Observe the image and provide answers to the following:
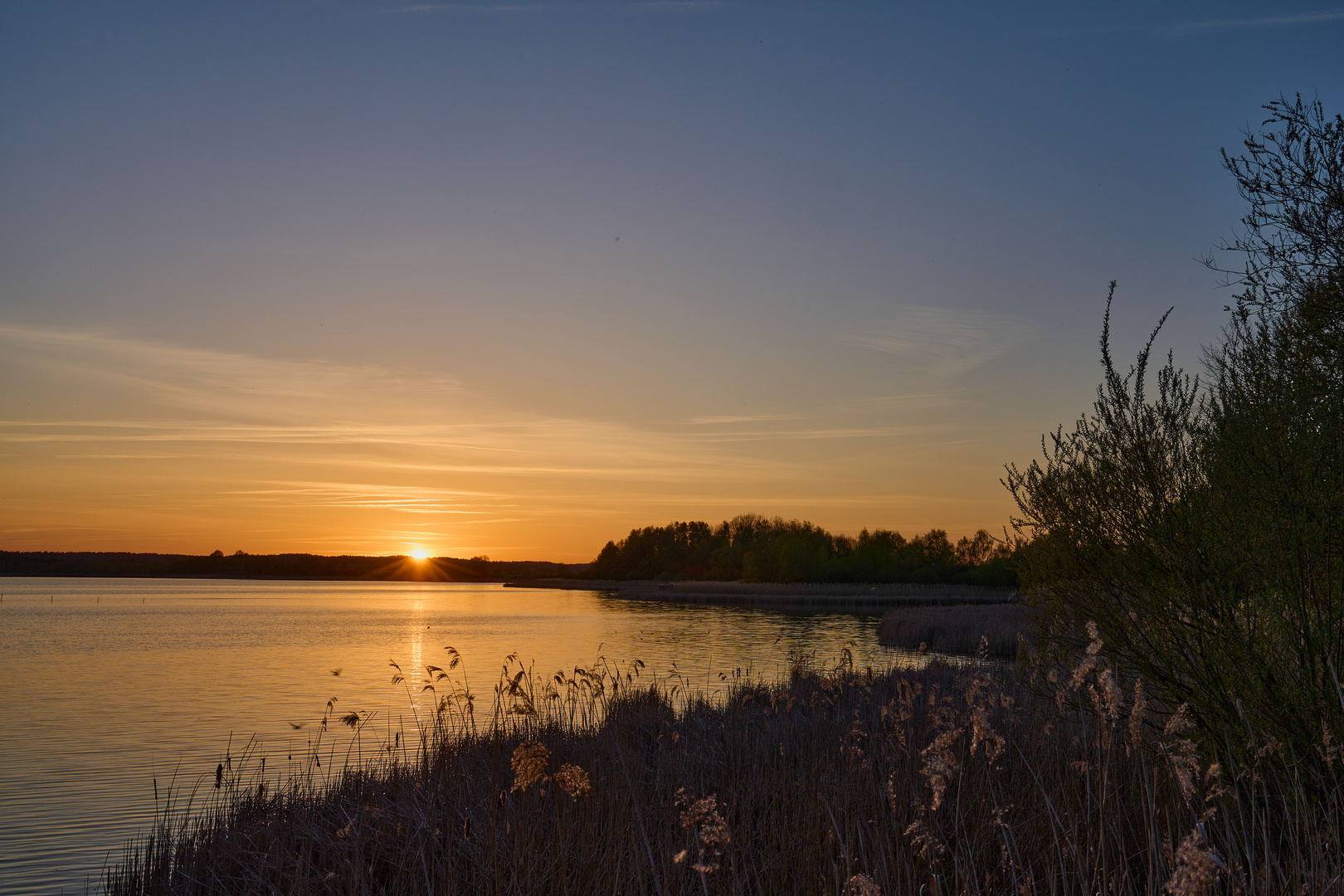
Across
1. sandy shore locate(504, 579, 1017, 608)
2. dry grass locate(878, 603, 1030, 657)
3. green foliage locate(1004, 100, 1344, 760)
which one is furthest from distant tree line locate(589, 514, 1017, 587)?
green foliage locate(1004, 100, 1344, 760)

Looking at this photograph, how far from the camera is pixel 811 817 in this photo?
249 inches

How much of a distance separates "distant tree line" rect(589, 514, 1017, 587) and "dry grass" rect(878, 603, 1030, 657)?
3578cm

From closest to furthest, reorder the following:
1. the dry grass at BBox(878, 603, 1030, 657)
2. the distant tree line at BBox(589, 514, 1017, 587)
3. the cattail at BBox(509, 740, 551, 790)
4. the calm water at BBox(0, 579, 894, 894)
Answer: the cattail at BBox(509, 740, 551, 790), the calm water at BBox(0, 579, 894, 894), the dry grass at BBox(878, 603, 1030, 657), the distant tree line at BBox(589, 514, 1017, 587)

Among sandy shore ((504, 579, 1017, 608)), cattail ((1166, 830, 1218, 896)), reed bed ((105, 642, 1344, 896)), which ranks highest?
cattail ((1166, 830, 1218, 896))

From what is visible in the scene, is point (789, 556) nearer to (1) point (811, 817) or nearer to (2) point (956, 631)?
(2) point (956, 631)

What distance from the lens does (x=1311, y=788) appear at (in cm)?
627

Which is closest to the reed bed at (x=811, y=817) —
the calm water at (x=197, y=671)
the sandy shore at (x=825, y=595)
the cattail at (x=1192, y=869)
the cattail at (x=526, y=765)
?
the cattail at (x=526, y=765)

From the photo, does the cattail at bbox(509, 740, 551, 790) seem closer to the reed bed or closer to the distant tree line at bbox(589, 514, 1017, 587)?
the reed bed

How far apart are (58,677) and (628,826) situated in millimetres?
25423

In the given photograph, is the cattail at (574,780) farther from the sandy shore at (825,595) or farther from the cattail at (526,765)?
the sandy shore at (825,595)

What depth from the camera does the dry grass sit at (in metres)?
30.6

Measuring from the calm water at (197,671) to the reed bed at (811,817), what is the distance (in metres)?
1.95

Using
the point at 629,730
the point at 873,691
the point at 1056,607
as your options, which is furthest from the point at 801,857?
the point at 873,691

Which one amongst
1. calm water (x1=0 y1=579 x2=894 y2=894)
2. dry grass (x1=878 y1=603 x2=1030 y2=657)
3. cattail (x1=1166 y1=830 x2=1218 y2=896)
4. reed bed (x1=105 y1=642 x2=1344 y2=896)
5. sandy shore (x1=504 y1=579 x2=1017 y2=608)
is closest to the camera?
cattail (x1=1166 y1=830 x2=1218 y2=896)
